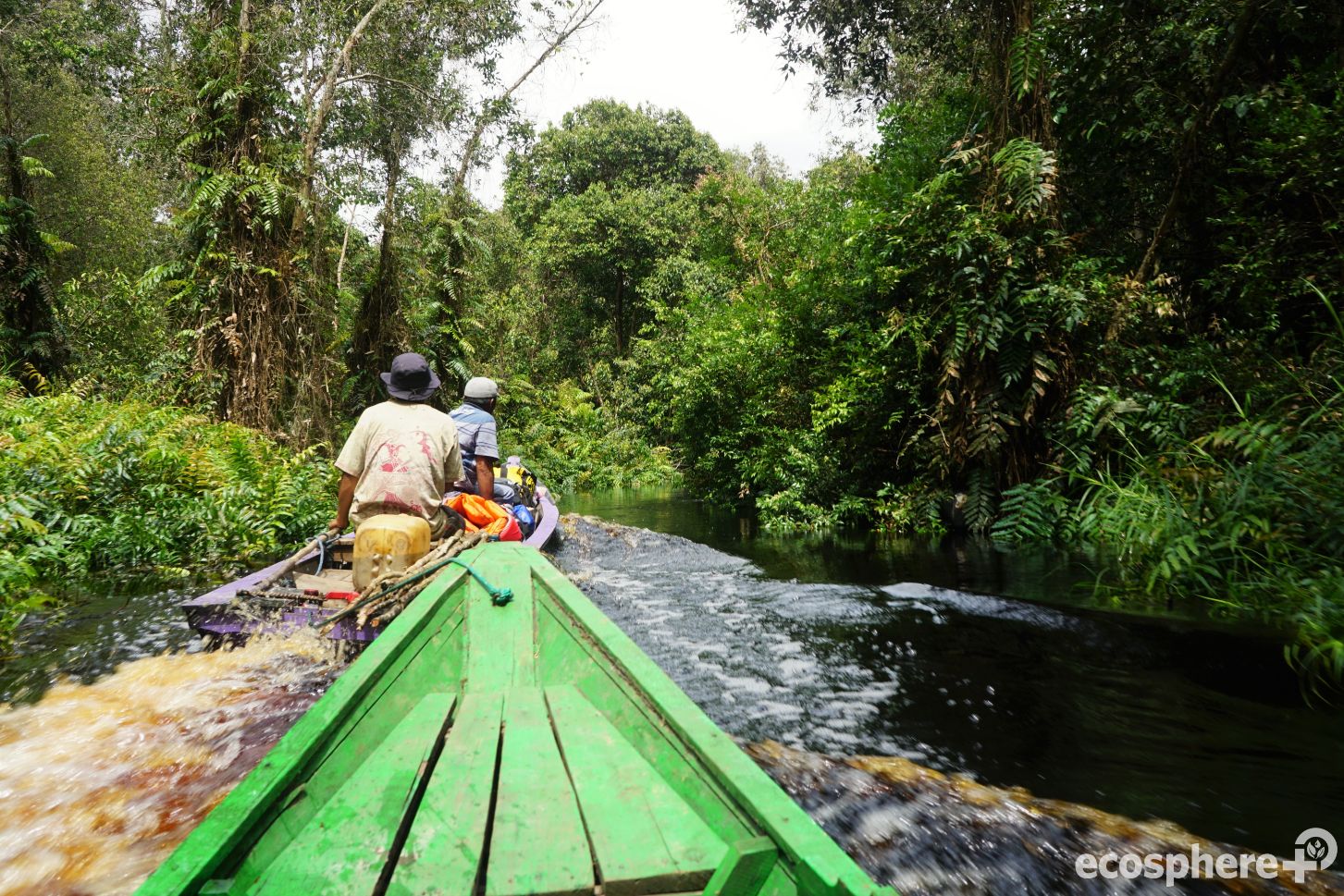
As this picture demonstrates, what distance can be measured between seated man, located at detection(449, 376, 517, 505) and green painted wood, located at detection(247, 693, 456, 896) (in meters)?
3.15

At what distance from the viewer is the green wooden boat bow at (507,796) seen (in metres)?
1.60

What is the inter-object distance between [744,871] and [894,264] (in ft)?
28.9

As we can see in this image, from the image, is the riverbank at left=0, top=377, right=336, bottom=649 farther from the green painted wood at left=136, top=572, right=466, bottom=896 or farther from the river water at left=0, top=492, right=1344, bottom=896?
the green painted wood at left=136, top=572, right=466, bottom=896

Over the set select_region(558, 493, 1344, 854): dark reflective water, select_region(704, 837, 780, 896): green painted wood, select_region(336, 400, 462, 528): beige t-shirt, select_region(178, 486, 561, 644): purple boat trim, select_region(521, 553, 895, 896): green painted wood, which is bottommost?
select_region(558, 493, 1344, 854): dark reflective water

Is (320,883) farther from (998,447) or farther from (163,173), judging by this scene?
(163,173)

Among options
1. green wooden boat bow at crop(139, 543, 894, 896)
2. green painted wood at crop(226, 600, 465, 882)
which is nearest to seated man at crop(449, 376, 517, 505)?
green painted wood at crop(226, 600, 465, 882)

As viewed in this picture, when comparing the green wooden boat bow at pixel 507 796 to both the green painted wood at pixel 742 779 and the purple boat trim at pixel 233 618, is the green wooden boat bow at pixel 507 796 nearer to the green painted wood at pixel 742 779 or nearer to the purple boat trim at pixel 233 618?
the green painted wood at pixel 742 779

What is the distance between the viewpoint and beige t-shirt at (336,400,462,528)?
403cm

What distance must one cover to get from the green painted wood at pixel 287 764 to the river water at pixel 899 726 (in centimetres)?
111

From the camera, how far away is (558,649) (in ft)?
9.82

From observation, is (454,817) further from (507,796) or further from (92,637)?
(92,637)

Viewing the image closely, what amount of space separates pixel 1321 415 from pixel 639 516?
402 inches

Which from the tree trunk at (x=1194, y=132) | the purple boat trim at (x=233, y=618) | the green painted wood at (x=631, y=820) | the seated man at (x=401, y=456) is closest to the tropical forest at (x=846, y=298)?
the tree trunk at (x=1194, y=132)

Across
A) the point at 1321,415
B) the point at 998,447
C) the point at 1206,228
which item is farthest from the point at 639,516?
the point at 1321,415
